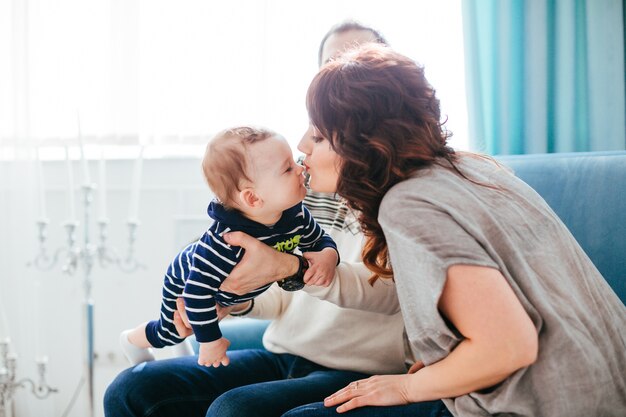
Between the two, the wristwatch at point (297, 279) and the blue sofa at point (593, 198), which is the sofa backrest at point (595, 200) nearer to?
the blue sofa at point (593, 198)

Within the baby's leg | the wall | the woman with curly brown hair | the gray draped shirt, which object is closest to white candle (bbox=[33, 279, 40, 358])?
the wall

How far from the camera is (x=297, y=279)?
4.84ft

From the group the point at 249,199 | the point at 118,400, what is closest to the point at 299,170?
the point at 249,199

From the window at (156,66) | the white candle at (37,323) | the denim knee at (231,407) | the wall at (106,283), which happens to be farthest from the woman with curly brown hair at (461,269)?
the white candle at (37,323)

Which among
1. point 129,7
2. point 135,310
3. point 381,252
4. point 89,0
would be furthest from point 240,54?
point 381,252

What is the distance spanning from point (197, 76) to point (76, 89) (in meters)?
0.46

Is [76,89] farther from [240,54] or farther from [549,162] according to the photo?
[549,162]

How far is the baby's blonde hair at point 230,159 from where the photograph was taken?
4.43ft

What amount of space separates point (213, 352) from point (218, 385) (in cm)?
19

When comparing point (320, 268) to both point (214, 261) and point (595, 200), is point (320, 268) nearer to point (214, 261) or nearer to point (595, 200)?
point (214, 261)

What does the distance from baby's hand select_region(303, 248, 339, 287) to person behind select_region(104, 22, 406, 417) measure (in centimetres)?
3

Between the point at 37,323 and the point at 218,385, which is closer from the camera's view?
the point at 218,385

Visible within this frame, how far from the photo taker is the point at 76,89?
2.49 meters

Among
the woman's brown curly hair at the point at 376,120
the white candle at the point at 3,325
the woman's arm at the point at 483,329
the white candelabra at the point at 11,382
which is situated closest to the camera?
the woman's arm at the point at 483,329
